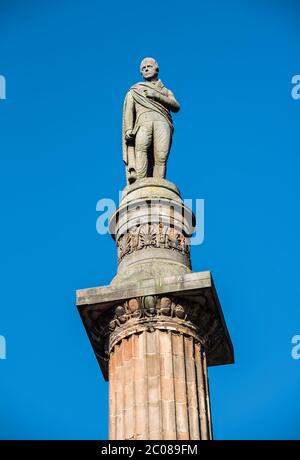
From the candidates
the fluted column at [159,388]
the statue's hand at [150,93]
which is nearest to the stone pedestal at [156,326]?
the fluted column at [159,388]

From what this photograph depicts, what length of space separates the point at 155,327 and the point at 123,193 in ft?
13.6

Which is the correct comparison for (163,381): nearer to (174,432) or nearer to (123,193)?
(174,432)

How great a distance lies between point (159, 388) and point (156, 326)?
53.4 inches

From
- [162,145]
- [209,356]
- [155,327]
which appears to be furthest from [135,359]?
[162,145]

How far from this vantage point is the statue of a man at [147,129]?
2400 centimetres

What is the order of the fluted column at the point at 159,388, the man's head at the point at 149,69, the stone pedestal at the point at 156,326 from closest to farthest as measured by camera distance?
1. the fluted column at the point at 159,388
2. the stone pedestal at the point at 156,326
3. the man's head at the point at 149,69

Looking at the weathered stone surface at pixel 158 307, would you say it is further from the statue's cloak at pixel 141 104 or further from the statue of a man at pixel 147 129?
the statue's cloak at pixel 141 104

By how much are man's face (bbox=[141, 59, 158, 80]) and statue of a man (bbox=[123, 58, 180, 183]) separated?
1.18ft

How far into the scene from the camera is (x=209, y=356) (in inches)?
844

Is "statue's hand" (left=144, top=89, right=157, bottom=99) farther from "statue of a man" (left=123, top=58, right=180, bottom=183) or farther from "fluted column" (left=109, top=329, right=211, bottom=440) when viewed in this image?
"fluted column" (left=109, top=329, right=211, bottom=440)

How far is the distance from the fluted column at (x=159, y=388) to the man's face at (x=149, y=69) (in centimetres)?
761

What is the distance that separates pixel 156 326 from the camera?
65.6 ft

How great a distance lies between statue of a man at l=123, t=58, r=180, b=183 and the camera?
24.0m

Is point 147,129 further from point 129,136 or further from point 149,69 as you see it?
point 149,69
